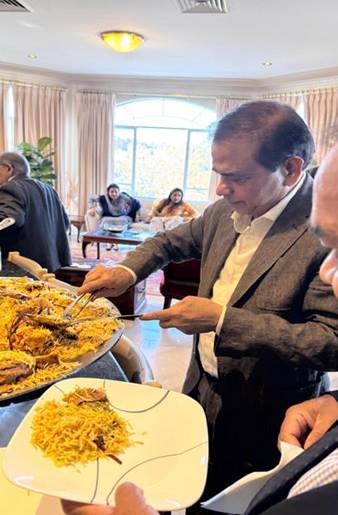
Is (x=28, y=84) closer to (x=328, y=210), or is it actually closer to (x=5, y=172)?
(x=5, y=172)

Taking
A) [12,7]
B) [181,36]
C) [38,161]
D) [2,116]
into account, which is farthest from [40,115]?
[181,36]

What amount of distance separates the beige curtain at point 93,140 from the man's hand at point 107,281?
631 cm

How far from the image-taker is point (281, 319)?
0.93m

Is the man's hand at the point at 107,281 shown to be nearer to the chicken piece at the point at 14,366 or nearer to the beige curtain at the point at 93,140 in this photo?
the chicken piece at the point at 14,366

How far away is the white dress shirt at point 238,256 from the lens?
1.08 m

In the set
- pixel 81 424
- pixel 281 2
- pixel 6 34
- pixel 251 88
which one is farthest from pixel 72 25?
pixel 81 424

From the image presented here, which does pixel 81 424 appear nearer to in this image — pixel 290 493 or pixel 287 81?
pixel 290 493

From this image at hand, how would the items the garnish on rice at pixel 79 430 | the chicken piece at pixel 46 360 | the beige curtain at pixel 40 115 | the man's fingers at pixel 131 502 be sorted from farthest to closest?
the beige curtain at pixel 40 115 < the chicken piece at pixel 46 360 < the garnish on rice at pixel 79 430 < the man's fingers at pixel 131 502

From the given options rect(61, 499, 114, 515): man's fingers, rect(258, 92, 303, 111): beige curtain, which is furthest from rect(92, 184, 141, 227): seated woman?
rect(61, 499, 114, 515): man's fingers

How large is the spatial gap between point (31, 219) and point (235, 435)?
1.80 m

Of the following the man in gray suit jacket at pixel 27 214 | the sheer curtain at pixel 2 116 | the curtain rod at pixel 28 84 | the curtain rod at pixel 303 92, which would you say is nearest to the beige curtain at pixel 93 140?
the curtain rod at pixel 28 84

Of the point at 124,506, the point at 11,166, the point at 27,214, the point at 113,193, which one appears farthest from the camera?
the point at 113,193

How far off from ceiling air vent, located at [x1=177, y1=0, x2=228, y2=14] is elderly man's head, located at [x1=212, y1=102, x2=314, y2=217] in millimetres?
2823

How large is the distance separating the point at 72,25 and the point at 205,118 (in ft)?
11.1
